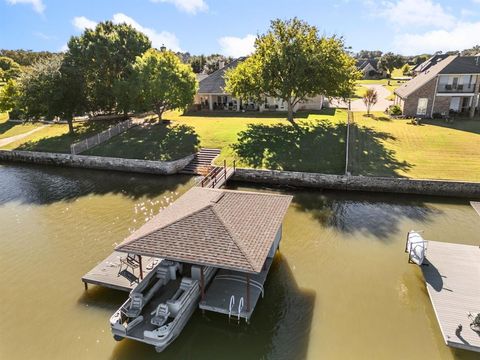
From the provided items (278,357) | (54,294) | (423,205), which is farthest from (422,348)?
(54,294)

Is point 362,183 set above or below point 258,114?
below

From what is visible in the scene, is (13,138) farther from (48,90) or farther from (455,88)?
(455,88)

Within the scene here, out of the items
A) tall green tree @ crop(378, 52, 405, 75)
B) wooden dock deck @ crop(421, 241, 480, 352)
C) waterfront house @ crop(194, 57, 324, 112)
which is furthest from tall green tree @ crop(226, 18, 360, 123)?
tall green tree @ crop(378, 52, 405, 75)

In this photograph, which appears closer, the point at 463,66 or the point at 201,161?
the point at 201,161

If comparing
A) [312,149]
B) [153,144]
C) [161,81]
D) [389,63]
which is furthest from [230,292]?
[389,63]

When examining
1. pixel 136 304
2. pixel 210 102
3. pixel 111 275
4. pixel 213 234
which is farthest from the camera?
pixel 210 102

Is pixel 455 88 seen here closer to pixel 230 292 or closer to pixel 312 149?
pixel 312 149

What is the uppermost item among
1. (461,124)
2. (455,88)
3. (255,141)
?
(455,88)

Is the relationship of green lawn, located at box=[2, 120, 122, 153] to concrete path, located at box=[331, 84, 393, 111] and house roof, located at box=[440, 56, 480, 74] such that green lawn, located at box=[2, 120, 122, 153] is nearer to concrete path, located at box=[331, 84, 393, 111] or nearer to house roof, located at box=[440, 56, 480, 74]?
concrete path, located at box=[331, 84, 393, 111]

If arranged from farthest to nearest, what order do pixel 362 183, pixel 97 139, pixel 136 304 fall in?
pixel 97 139
pixel 362 183
pixel 136 304
